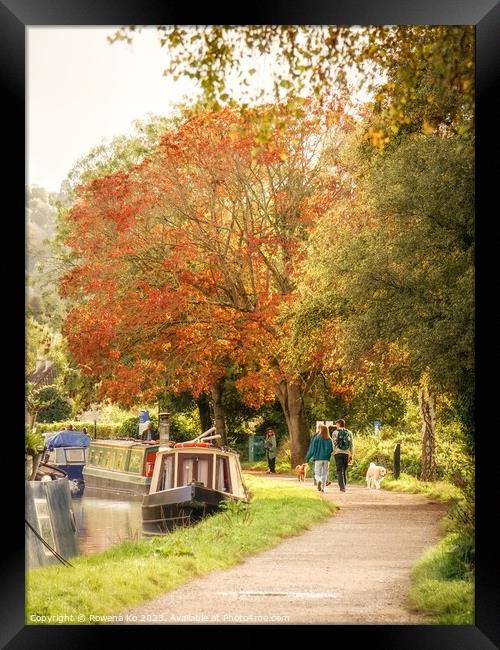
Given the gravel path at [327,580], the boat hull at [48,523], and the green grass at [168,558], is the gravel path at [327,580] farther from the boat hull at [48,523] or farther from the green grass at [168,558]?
the boat hull at [48,523]

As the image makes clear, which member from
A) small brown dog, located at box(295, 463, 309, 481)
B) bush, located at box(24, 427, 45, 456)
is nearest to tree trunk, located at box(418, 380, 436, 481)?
small brown dog, located at box(295, 463, 309, 481)

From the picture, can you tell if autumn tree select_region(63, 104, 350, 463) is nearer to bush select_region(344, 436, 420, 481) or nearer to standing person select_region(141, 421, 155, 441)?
standing person select_region(141, 421, 155, 441)

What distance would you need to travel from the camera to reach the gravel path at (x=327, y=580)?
6969 mm

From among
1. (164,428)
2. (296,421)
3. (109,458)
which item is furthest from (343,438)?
(109,458)

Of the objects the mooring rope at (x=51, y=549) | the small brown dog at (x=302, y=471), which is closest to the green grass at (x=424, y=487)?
the small brown dog at (x=302, y=471)

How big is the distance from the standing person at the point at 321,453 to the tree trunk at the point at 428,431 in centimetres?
66

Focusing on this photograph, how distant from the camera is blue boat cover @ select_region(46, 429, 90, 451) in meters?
7.13

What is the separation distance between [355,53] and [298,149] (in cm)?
77

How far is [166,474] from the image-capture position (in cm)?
740
